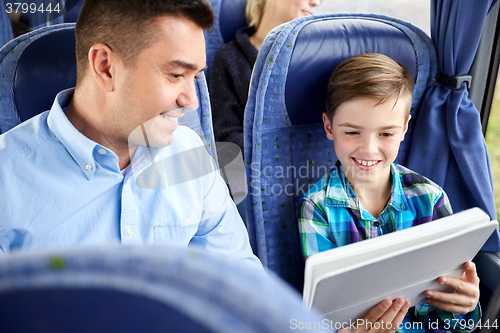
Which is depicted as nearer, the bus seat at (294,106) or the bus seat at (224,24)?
the bus seat at (294,106)

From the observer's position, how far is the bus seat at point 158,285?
0.66 feet

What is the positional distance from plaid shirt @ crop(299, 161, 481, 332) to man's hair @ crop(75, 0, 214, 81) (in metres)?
0.60

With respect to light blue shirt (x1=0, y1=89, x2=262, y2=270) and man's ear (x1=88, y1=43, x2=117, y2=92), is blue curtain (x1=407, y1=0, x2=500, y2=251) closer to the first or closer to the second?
light blue shirt (x1=0, y1=89, x2=262, y2=270)

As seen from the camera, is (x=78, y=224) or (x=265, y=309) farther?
(x=78, y=224)

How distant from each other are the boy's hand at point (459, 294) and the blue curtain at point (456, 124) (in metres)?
0.29

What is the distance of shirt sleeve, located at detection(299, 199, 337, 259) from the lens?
3.51 ft

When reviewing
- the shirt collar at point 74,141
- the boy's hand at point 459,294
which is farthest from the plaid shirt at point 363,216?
the shirt collar at point 74,141

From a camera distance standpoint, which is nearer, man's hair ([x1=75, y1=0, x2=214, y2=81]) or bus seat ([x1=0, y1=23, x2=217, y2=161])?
man's hair ([x1=75, y1=0, x2=214, y2=81])

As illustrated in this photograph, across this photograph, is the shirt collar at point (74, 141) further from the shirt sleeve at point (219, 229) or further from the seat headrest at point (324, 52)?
the seat headrest at point (324, 52)

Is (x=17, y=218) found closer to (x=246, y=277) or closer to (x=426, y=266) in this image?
(x=246, y=277)

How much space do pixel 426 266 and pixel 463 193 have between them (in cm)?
64

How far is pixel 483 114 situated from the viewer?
1.62m

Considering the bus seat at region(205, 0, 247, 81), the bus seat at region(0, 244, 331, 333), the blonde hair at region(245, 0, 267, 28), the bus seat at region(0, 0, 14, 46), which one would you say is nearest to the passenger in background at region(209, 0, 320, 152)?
the blonde hair at region(245, 0, 267, 28)

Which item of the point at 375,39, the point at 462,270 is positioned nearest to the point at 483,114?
the point at 375,39
